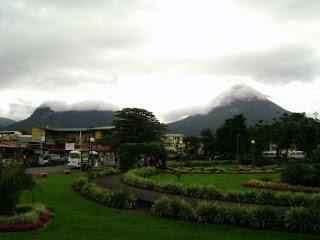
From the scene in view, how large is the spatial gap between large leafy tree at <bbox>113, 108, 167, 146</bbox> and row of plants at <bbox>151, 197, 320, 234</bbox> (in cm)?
5693

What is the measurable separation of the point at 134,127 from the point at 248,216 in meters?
60.0

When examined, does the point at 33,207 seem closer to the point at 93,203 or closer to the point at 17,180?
the point at 17,180

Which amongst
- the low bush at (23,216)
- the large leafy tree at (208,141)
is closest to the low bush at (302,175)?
the low bush at (23,216)

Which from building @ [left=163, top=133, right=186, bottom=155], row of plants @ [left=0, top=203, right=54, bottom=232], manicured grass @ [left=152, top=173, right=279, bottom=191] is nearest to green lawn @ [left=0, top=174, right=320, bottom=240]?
row of plants @ [left=0, top=203, right=54, bottom=232]

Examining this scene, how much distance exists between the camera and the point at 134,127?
73.4 meters


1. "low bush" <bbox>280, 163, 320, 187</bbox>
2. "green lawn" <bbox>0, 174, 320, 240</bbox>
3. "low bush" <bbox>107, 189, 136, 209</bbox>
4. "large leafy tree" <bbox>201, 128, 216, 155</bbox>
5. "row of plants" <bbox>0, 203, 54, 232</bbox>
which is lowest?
"green lawn" <bbox>0, 174, 320, 240</bbox>

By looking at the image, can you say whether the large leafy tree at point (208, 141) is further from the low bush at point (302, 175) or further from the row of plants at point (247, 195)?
Answer: the row of plants at point (247, 195)

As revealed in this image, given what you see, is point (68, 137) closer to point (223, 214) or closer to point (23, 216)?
point (23, 216)

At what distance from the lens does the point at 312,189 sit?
922 inches

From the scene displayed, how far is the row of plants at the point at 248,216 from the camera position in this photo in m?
12.9

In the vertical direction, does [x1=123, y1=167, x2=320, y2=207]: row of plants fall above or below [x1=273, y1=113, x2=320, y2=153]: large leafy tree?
below

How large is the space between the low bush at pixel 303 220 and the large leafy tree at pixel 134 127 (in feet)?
194

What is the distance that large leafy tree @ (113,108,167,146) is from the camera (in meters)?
72.9

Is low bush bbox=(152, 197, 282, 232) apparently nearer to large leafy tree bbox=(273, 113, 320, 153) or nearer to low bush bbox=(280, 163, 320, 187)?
low bush bbox=(280, 163, 320, 187)
